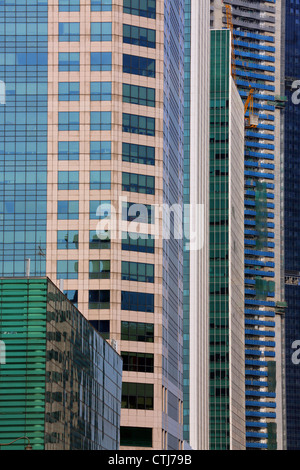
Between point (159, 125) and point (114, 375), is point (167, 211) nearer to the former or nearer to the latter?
point (159, 125)

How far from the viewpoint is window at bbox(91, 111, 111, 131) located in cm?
18762

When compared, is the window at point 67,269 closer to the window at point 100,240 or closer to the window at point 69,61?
the window at point 100,240

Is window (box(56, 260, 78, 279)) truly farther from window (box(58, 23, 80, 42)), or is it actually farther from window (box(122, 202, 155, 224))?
window (box(58, 23, 80, 42))

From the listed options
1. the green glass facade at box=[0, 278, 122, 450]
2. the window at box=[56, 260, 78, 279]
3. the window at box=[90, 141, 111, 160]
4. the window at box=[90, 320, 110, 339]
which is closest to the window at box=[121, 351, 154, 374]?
the window at box=[90, 320, 110, 339]

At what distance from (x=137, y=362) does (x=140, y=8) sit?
2154 inches

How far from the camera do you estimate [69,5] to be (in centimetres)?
19138

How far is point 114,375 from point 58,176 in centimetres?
4504

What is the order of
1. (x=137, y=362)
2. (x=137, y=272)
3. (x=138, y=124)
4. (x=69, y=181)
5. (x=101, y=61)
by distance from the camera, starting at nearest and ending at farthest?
(x=137, y=362), (x=69, y=181), (x=137, y=272), (x=101, y=61), (x=138, y=124)

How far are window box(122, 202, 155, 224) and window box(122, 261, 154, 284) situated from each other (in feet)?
21.4

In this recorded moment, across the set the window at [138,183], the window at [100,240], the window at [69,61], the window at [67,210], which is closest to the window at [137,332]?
the window at [100,240]

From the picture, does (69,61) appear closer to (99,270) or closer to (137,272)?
(99,270)

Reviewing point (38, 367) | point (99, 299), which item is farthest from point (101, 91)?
point (38, 367)
